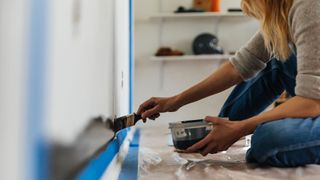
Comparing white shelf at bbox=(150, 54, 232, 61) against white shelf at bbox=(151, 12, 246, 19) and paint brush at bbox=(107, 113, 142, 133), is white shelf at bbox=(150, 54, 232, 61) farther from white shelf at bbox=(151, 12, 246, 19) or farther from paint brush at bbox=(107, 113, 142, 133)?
paint brush at bbox=(107, 113, 142, 133)

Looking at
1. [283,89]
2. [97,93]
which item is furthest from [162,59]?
[97,93]

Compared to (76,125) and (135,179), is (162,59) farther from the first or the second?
(76,125)

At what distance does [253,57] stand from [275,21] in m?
0.21

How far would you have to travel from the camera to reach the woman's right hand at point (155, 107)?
1.10 meters

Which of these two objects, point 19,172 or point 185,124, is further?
point 185,124

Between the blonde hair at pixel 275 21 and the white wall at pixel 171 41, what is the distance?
1.94m

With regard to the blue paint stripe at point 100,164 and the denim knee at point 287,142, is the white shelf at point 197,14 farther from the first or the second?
the denim knee at point 287,142

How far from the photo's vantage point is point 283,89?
1.30 m

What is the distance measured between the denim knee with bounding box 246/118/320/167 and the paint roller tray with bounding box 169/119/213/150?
127mm

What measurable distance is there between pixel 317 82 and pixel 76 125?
45 centimetres

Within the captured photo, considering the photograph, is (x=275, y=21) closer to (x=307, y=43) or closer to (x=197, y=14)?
(x=307, y=43)

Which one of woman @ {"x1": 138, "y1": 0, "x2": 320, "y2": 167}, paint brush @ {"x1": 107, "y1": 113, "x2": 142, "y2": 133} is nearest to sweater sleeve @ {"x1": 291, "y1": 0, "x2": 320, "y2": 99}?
woman @ {"x1": 138, "y1": 0, "x2": 320, "y2": 167}

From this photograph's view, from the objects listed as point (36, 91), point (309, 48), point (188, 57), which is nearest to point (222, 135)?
point (309, 48)

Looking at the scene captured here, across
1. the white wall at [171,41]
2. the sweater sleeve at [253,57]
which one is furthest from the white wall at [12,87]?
the white wall at [171,41]
